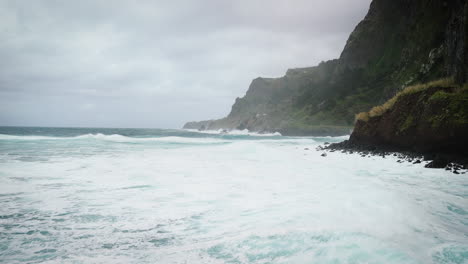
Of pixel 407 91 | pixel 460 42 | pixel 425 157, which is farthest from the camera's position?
pixel 407 91

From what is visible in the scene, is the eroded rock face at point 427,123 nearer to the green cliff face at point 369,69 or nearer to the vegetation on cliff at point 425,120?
the vegetation on cliff at point 425,120

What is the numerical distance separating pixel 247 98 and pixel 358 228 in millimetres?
190539

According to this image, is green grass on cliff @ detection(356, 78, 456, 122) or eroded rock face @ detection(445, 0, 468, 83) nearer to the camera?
eroded rock face @ detection(445, 0, 468, 83)

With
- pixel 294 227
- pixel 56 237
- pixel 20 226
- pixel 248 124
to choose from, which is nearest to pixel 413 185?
pixel 294 227

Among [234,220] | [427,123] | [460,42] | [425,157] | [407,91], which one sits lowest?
[234,220]

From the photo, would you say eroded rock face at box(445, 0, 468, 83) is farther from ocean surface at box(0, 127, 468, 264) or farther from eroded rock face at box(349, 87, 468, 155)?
ocean surface at box(0, 127, 468, 264)

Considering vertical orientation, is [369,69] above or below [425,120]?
above

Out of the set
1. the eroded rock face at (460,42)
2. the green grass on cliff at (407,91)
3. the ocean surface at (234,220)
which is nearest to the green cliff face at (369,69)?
the eroded rock face at (460,42)

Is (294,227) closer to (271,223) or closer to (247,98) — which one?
(271,223)

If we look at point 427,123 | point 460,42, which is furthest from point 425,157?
point 460,42

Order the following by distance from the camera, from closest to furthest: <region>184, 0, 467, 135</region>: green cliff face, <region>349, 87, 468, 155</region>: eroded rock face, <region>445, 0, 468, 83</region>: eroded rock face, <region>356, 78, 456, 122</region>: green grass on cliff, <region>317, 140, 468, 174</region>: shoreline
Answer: <region>317, 140, 468, 174</region>: shoreline, <region>349, 87, 468, 155</region>: eroded rock face, <region>445, 0, 468, 83</region>: eroded rock face, <region>356, 78, 456, 122</region>: green grass on cliff, <region>184, 0, 467, 135</region>: green cliff face

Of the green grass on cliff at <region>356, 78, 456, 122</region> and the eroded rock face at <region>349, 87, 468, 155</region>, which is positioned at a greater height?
the green grass on cliff at <region>356, 78, 456, 122</region>

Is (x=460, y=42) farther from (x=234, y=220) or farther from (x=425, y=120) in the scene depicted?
(x=234, y=220)

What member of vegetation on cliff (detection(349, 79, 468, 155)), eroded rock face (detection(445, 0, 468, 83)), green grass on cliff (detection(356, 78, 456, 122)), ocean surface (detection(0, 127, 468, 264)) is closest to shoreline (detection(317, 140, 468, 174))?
vegetation on cliff (detection(349, 79, 468, 155))
